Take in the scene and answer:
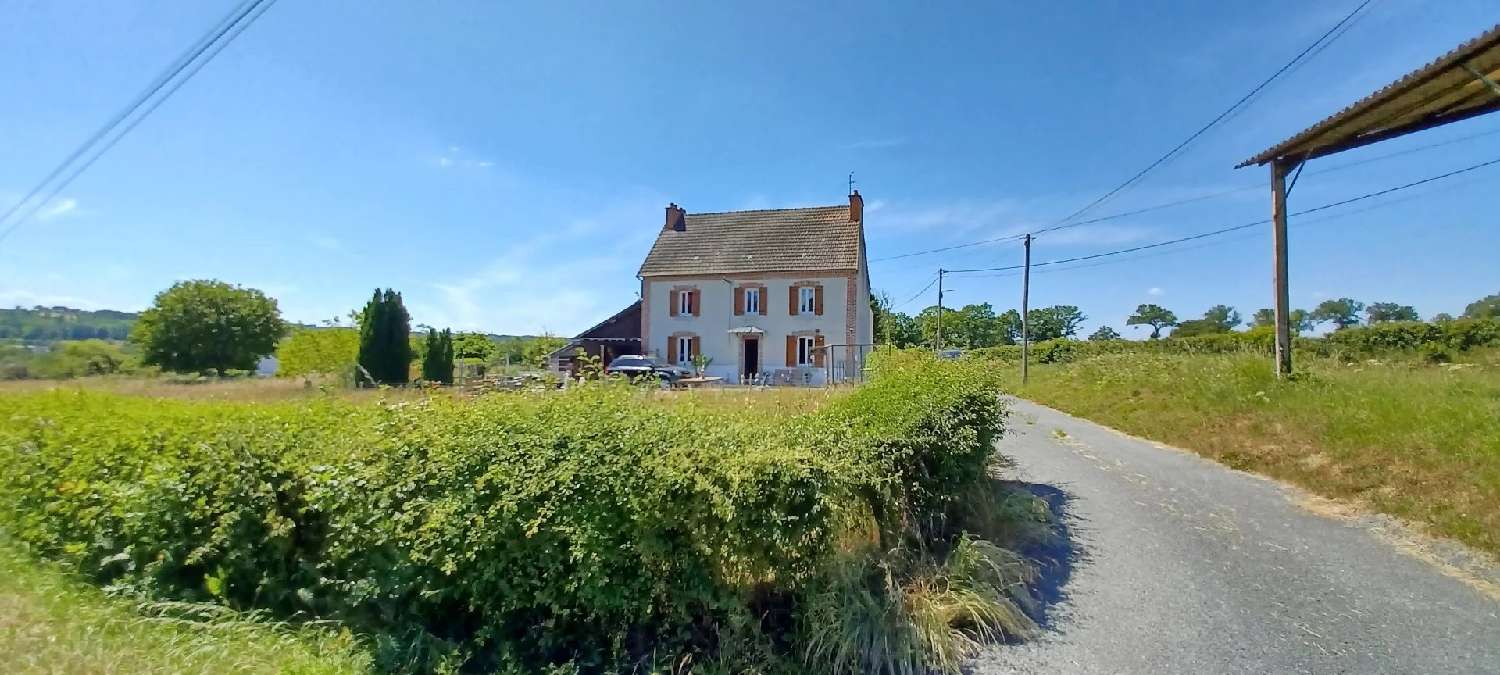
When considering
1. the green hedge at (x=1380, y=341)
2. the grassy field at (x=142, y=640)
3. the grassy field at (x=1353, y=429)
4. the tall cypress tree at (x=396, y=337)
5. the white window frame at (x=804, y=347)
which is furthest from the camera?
the white window frame at (x=804, y=347)

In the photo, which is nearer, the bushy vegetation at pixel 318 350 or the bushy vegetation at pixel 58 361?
the bushy vegetation at pixel 58 361

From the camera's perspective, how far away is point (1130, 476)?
22.3 feet

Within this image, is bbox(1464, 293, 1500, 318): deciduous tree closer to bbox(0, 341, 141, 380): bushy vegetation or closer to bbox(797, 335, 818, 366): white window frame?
bbox(797, 335, 818, 366): white window frame

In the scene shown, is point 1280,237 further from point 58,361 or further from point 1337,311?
point 1337,311

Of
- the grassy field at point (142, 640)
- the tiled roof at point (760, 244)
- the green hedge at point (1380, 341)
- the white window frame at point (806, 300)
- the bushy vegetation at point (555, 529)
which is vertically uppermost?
the tiled roof at point (760, 244)

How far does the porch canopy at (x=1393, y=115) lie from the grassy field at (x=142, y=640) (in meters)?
11.4

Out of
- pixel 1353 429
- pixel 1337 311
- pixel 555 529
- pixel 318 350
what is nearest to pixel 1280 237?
pixel 1353 429

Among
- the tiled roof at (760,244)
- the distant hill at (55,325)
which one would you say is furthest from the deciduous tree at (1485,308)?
the distant hill at (55,325)

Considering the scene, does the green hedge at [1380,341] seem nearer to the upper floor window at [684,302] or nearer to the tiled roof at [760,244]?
the tiled roof at [760,244]

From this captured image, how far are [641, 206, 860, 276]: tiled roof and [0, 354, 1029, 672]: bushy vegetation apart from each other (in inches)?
900

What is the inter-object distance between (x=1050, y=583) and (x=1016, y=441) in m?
5.25

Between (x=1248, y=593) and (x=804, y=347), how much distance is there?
22685 mm

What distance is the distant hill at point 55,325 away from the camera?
12.6 metres

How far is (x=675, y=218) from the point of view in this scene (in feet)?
102
